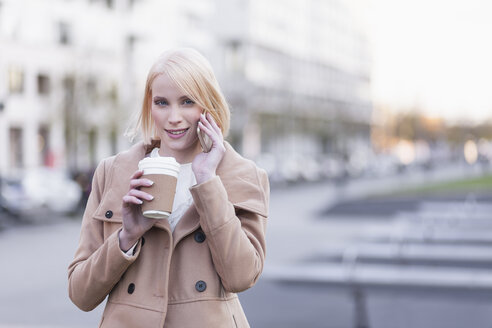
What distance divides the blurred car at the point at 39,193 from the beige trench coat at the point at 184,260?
69.3 feet

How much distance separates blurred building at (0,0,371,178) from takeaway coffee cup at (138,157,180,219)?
13.8ft

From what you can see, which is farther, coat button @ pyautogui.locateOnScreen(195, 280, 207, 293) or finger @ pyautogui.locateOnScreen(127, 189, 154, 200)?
coat button @ pyautogui.locateOnScreen(195, 280, 207, 293)

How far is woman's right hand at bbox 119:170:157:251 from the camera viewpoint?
233 centimetres

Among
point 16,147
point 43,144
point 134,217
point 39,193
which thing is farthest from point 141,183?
point 43,144

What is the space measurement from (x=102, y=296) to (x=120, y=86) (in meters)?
47.0

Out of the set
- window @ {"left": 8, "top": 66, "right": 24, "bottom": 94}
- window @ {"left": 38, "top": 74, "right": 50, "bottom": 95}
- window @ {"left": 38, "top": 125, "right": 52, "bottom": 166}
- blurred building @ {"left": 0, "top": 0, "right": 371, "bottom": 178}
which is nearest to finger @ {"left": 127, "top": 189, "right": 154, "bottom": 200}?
blurred building @ {"left": 0, "top": 0, "right": 371, "bottom": 178}

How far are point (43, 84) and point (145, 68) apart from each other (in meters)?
7.72

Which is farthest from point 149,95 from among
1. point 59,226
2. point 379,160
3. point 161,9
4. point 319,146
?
point 319,146

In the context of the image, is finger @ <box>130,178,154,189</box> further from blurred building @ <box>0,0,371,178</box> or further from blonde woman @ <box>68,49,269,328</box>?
blurred building @ <box>0,0,371,178</box>

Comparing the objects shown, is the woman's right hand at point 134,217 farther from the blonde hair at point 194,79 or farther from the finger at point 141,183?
the blonde hair at point 194,79

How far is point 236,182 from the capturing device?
2.66 metres

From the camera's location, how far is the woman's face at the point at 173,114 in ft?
8.48

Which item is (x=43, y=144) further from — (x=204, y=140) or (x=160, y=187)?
(x=160, y=187)

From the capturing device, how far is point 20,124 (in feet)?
136
